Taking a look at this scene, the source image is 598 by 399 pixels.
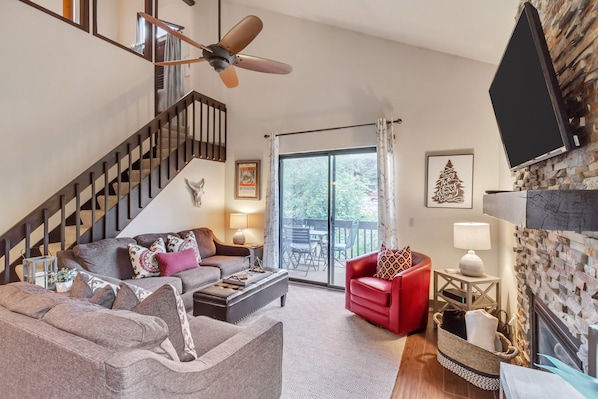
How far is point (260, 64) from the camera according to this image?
112 inches

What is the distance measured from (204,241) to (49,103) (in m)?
2.63

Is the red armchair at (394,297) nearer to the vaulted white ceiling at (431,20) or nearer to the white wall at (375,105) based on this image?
the white wall at (375,105)

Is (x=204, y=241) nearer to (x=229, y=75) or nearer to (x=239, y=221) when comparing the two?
(x=239, y=221)

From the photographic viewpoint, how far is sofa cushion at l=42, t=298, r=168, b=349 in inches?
42.6

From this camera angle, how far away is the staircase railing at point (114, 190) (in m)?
2.91

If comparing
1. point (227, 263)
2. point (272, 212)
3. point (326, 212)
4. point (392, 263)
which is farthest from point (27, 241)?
point (392, 263)

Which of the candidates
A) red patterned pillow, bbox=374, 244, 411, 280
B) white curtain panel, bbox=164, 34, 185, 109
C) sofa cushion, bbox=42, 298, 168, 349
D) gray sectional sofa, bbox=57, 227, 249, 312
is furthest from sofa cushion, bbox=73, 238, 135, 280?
white curtain panel, bbox=164, 34, 185, 109

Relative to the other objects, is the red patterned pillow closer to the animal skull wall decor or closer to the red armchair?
the red armchair

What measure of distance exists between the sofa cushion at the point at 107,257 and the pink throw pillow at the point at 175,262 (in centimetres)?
36

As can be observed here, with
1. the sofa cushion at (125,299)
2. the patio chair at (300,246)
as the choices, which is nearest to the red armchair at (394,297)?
the patio chair at (300,246)

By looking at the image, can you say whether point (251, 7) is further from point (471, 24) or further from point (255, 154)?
point (471, 24)

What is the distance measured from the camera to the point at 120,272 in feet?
10.8

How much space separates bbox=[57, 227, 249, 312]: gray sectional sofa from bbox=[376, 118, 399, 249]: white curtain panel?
2126 millimetres

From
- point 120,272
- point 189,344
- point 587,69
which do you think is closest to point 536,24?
point 587,69
